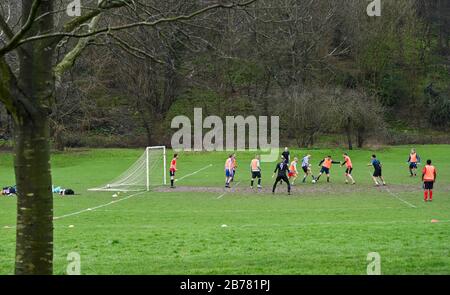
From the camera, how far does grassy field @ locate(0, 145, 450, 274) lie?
35.0ft

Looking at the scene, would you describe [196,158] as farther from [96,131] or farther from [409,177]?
[409,177]

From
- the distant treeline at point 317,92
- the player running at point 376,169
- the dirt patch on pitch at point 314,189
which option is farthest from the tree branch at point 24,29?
the distant treeline at point 317,92

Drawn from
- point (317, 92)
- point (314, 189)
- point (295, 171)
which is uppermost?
point (317, 92)

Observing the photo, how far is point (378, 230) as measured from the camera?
51.0 ft

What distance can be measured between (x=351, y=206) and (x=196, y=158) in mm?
31065

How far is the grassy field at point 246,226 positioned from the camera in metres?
10.7

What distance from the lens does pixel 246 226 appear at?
19359 millimetres

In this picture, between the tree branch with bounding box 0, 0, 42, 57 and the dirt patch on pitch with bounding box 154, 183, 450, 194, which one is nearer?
the tree branch with bounding box 0, 0, 42, 57

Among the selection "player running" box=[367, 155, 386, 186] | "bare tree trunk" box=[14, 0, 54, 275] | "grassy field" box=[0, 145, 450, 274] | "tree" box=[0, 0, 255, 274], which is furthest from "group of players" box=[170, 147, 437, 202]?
"bare tree trunk" box=[14, 0, 54, 275]

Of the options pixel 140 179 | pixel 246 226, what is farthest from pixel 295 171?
pixel 246 226

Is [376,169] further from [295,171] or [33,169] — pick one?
[33,169]

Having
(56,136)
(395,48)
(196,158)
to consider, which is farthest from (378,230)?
(395,48)

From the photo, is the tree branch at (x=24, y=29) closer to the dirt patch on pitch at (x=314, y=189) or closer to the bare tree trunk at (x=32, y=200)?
the bare tree trunk at (x=32, y=200)

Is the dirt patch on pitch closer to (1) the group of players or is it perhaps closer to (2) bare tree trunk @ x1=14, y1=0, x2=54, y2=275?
(1) the group of players
